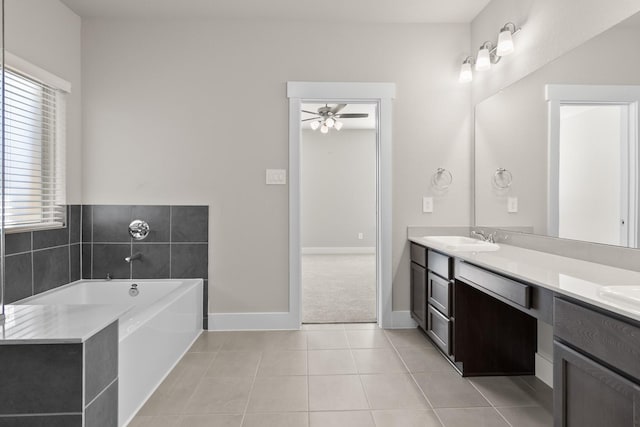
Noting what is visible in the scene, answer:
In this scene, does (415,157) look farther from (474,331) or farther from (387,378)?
(387,378)

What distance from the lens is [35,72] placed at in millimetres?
2693

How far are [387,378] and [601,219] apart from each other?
1.49 meters

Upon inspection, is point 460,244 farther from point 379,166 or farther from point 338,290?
point 338,290

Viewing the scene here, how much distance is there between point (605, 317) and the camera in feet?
4.11

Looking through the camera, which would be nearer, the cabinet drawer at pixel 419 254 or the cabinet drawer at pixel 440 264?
the cabinet drawer at pixel 440 264

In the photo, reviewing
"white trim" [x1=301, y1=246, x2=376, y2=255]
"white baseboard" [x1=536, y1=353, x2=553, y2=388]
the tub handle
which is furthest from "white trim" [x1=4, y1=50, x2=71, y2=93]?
"white trim" [x1=301, y1=246, x2=376, y2=255]

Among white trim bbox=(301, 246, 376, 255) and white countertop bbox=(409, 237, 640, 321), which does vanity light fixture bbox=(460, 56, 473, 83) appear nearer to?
white countertop bbox=(409, 237, 640, 321)

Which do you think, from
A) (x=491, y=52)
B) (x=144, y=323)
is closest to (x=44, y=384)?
(x=144, y=323)

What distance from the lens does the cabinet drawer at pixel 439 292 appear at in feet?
8.63

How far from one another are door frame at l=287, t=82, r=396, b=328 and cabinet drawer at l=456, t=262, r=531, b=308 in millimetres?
1020

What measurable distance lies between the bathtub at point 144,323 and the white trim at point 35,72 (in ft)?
4.94

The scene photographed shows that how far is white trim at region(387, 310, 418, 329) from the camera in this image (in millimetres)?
3451

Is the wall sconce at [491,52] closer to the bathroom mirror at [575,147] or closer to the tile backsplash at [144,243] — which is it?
the bathroom mirror at [575,147]

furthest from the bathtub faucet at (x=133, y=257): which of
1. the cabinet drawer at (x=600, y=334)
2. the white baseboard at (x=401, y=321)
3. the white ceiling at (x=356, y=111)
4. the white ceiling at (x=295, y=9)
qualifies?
the white ceiling at (x=356, y=111)
